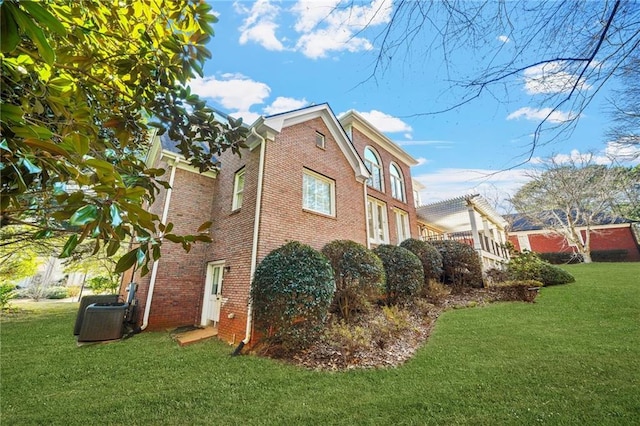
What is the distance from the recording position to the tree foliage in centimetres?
101

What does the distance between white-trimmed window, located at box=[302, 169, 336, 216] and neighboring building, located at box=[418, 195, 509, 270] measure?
8.45 m

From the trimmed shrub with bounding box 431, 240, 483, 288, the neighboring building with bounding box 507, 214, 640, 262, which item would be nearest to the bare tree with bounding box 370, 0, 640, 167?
the trimmed shrub with bounding box 431, 240, 483, 288

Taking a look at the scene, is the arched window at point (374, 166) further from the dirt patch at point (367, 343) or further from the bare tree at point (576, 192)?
the bare tree at point (576, 192)

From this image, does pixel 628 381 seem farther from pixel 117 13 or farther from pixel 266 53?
pixel 117 13

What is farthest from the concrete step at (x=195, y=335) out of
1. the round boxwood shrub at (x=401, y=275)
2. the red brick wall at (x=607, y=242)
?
the red brick wall at (x=607, y=242)

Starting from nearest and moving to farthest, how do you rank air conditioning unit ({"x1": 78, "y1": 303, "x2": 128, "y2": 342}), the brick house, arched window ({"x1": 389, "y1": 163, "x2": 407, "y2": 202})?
1. air conditioning unit ({"x1": 78, "y1": 303, "x2": 128, "y2": 342})
2. the brick house
3. arched window ({"x1": 389, "y1": 163, "x2": 407, "y2": 202})

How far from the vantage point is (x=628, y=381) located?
368 centimetres

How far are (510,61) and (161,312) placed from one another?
967 cm

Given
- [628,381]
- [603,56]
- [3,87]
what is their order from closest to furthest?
1. [3,87]
2. [603,56]
3. [628,381]

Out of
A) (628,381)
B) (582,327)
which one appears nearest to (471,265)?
(582,327)

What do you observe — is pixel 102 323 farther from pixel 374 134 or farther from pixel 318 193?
pixel 374 134

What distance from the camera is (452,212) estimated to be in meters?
16.4

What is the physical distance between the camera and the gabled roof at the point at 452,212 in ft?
52.0

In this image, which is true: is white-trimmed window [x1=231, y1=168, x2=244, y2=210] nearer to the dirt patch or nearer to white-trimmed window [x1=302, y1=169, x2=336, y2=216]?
white-trimmed window [x1=302, y1=169, x2=336, y2=216]
